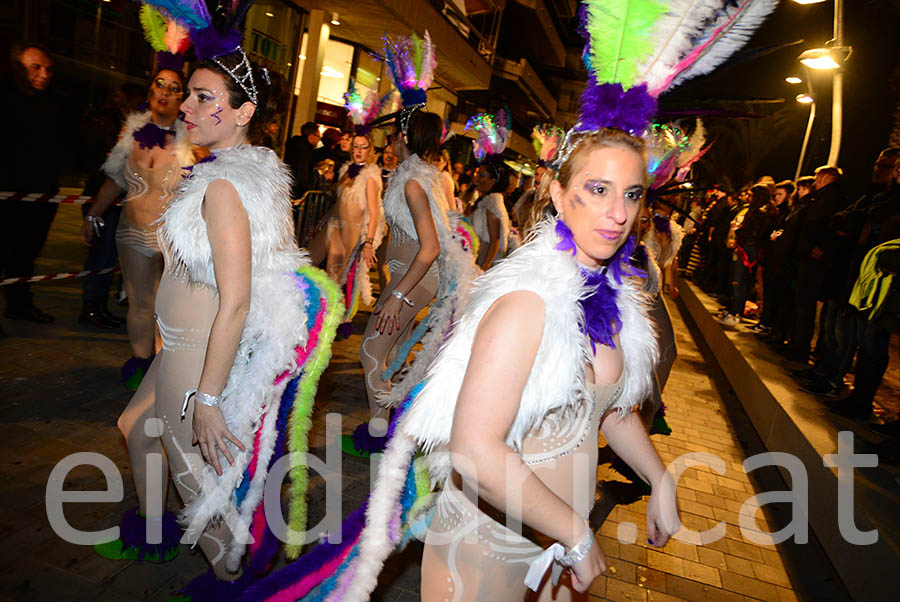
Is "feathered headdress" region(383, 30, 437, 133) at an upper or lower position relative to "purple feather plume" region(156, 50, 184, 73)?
upper

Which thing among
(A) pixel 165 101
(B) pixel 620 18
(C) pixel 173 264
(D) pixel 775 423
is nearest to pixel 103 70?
(A) pixel 165 101

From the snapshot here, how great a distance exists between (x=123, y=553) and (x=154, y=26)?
309cm

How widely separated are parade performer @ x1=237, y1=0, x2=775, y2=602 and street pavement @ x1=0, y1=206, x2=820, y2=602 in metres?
0.95

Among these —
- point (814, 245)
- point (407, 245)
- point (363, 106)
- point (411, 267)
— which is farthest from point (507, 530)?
point (814, 245)

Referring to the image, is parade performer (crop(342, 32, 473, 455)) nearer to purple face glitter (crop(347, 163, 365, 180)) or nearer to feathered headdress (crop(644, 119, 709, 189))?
feathered headdress (crop(644, 119, 709, 189))

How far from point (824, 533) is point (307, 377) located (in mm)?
3826

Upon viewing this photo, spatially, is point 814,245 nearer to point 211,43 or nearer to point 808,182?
point 808,182

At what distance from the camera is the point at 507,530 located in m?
1.57

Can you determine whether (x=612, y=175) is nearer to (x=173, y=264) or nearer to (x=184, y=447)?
(x=173, y=264)

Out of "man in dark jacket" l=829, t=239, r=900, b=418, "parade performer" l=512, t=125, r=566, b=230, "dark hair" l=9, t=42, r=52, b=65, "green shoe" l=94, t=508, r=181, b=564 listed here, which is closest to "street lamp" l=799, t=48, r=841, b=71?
"man in dark jacket" l=829, t=239, r=900, b=418

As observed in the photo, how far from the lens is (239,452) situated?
2123 millimetres

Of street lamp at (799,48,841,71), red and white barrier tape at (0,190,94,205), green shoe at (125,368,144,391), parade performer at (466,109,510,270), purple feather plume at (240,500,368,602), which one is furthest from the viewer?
street lamp at (799,48,841,71)

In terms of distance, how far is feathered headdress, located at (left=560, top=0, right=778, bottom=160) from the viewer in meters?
1.74

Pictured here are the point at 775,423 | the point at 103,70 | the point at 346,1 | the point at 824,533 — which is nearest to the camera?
the point at 824,533
